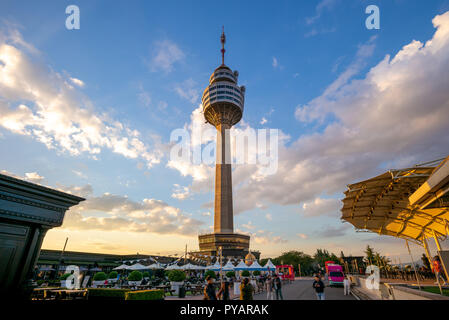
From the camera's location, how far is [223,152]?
99.1 meters

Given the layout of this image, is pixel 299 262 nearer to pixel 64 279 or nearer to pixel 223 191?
pixel 223 191

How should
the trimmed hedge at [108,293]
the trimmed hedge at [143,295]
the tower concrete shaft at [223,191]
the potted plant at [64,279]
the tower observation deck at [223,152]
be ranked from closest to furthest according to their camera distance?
the trimmed hedge at [143,295], the trimmed hedge at [108,293], the potted plant at [64,279], the tower concrete shaft at [223,191], the tower observation deck at [223,152]

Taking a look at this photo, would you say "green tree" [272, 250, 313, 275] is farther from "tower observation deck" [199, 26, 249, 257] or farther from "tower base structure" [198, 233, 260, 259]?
"tower observation deck" [199, 26, 249, 257]

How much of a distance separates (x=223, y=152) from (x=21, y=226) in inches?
3601

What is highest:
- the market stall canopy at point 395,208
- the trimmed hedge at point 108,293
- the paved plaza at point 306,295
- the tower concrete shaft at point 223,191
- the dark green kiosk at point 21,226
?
the tower concrete shaft at point 223,191

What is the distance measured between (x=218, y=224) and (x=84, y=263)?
4924 cm

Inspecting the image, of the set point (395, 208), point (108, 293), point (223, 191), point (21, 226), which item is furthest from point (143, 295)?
point (223, 191)

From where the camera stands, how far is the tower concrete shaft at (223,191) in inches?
3745

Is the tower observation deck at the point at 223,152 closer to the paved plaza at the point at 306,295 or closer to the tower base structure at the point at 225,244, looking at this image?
the tower base structure at the point at 225,244

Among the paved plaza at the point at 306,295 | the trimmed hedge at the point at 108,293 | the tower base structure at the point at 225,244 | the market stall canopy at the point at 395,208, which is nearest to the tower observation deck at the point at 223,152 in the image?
the tower base structure at the point at 225,244

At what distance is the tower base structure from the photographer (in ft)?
319

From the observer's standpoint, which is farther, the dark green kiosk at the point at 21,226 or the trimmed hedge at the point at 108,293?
the trimmed hedge at the point at 108,293
